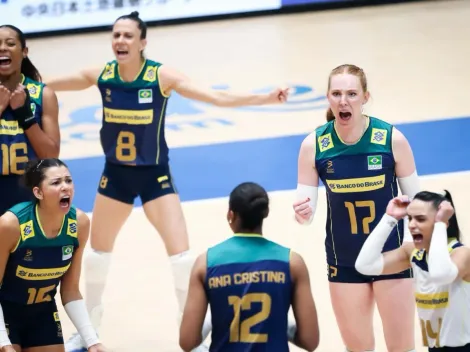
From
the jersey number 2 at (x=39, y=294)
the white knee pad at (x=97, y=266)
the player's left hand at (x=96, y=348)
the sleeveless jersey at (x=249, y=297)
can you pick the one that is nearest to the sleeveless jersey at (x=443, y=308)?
the sleeveless jersey at (x=249, y=297)

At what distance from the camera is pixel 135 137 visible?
287 inches

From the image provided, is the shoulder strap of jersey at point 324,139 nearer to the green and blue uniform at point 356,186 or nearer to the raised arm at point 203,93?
the green and blue uniform at point 356,186

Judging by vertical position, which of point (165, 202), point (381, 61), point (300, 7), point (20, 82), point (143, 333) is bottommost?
point (143, 333)

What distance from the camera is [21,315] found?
578 centimetres

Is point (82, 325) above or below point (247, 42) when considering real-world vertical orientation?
below

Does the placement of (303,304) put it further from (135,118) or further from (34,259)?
(135,118)

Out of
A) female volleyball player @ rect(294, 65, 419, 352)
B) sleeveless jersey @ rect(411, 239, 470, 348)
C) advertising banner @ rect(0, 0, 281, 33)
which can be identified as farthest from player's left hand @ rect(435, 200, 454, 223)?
advertising banner @ rect(0, 0, 281, 33)

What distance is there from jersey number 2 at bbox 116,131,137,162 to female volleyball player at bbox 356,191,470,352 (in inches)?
101

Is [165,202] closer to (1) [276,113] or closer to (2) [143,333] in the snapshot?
(2) [143,333]

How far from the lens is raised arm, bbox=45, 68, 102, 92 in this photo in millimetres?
7509

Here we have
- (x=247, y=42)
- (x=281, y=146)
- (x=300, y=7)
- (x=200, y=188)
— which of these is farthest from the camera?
(x=300, y=7)

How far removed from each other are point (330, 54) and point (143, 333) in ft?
26.4

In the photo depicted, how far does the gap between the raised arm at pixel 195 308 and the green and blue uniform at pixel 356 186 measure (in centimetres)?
141

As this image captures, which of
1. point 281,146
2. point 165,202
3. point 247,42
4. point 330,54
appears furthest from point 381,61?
point 165,202
